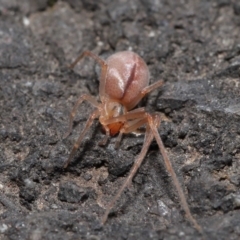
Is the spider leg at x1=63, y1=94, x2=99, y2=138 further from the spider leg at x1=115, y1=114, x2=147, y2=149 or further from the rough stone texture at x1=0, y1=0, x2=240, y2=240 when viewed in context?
the spider leg at x1=115, y1=114, x2=147, y2=149

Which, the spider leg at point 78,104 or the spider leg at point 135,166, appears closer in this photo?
Result: the spider leg at point 135,166

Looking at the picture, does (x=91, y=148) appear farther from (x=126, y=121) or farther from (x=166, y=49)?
(x=166, y=49)

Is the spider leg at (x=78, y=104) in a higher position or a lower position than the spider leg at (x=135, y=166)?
higher

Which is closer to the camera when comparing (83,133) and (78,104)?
(83,133)

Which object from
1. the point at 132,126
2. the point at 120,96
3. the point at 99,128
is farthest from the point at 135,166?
the point at 120,96

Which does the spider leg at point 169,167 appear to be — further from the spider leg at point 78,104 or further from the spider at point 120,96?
the spider leg at point 78,104

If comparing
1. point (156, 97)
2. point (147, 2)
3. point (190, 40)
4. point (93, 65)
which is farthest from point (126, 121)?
point (147, 2)

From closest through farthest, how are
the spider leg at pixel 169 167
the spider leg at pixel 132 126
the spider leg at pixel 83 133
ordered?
the spider leg at pixel 169 167 < the spider leg at pixel 83 133 < the spider leg at pixel 132 126

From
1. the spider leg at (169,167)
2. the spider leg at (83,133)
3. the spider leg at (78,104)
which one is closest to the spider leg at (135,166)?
the spider leg at (169,167)

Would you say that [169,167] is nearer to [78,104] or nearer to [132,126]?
[132,126]
